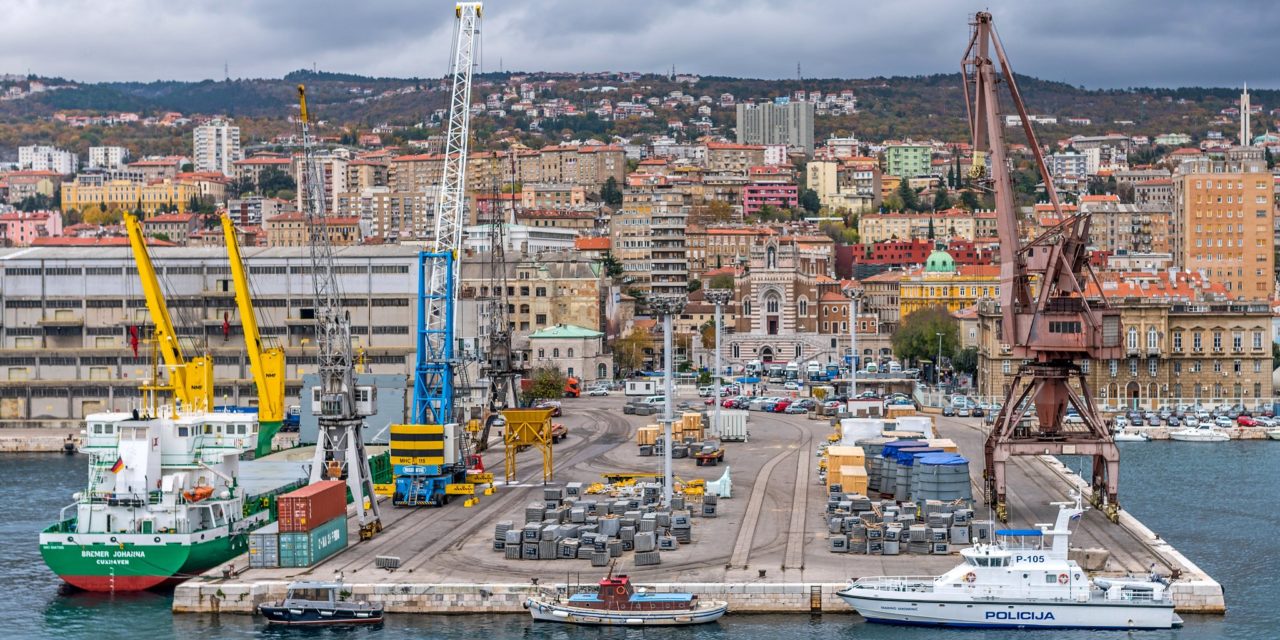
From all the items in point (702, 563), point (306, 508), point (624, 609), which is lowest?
point (624, 609)

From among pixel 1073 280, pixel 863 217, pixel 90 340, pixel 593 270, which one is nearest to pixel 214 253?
pixel 90 340

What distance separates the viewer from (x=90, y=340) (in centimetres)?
9188

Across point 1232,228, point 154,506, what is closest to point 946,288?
point 1232,228

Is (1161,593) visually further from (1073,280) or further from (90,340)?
(90,340)

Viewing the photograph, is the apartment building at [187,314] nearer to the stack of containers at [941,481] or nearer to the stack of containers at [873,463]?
the stack of containers at [873,463]

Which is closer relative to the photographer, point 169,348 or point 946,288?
point 169,348

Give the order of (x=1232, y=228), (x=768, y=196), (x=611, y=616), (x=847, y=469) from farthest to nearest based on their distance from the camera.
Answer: (x=768, y=196)
(x=1232, y=228)
(x=847, y=469)
(x=611, y=616)

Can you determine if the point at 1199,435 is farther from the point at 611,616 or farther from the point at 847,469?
the point at 611,616

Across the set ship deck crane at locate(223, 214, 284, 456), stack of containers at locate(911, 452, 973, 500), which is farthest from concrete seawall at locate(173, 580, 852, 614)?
ship deck crane at locate(223, 214, 284, 456)

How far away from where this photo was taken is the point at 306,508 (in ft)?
143

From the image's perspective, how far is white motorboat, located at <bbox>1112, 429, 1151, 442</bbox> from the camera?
83.3 m

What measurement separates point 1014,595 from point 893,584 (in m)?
2.61

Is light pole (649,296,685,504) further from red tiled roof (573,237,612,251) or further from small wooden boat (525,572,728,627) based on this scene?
red tiled roof (573,237,612,251)

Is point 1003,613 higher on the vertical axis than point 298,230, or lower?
lower
